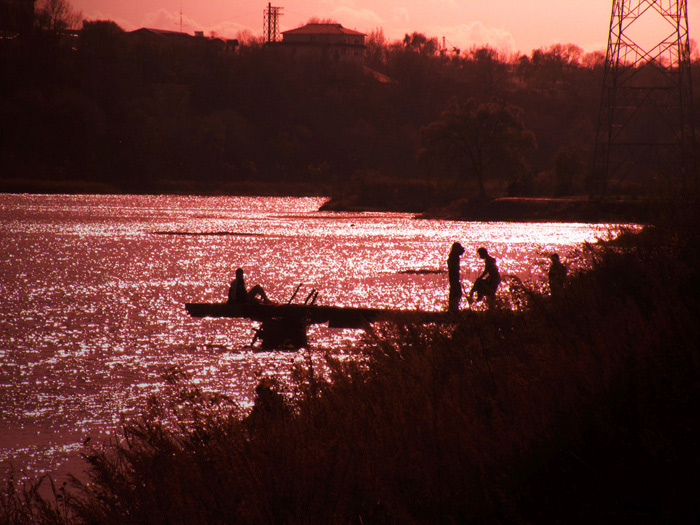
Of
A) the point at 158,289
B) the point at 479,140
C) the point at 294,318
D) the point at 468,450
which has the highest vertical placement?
the point at 479,140

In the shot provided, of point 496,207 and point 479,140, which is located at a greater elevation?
point 479,140

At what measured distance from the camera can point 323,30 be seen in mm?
176125

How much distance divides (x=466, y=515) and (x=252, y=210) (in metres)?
97.2

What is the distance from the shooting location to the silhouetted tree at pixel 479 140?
8819cm

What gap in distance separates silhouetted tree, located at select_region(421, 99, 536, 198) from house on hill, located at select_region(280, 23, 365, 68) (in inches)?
3441

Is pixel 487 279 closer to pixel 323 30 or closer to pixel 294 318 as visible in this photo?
pixel 294 318

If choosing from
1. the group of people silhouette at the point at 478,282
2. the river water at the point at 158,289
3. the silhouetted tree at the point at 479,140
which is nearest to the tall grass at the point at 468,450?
the group of people silhouette at the point at 478,282

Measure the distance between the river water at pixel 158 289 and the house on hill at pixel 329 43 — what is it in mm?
96853

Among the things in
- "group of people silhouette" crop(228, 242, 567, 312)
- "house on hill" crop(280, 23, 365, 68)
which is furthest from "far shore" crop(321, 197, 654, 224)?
"house on hill" crop(280, 23, 365, 68)

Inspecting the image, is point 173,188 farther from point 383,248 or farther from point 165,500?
point 165,500

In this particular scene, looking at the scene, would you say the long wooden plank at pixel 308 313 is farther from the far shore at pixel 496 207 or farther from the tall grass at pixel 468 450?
the far shore at pixel 496 207

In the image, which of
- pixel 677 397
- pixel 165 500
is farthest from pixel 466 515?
pixel 165 500

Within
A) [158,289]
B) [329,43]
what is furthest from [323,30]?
[158,289]

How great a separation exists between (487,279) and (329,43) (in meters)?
163
